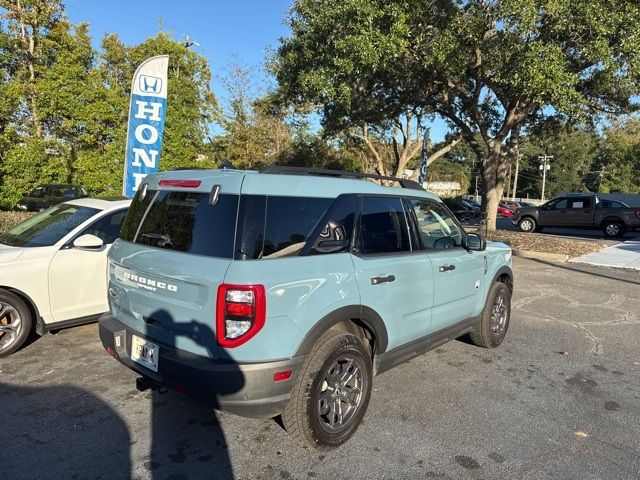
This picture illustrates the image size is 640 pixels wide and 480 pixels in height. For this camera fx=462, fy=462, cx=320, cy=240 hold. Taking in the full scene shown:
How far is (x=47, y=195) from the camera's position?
48.9ft

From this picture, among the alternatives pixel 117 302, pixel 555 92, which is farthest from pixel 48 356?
pixel 555 92

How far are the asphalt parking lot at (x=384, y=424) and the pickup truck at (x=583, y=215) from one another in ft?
56.9

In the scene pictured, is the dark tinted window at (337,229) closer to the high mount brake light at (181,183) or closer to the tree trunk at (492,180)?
the high mount brake light at (181,183)

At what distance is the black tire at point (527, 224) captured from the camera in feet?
71.3

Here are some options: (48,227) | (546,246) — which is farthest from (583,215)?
(48,227)

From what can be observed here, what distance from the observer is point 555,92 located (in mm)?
9453

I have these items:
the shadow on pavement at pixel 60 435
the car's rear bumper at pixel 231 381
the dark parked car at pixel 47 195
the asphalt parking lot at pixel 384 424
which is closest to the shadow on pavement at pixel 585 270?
the asphalt parking lot at pixel 384 424

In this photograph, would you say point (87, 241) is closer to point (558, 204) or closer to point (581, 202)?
point (558, 204)

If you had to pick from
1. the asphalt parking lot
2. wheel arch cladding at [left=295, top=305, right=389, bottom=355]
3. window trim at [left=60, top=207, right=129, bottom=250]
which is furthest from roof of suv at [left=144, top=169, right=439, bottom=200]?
window trim at [left=60, top=207, right=129, bottom=250]

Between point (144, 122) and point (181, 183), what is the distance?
5.98m

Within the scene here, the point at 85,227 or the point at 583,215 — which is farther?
the point at 583,215

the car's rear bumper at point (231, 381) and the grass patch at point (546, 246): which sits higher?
the grass patch at point (546, 246)

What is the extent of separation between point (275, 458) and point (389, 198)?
6.78 feet

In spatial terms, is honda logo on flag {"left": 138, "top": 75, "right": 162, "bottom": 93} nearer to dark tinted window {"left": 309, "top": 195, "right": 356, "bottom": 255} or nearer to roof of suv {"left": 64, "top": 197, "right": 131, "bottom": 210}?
roof of suv {"left": 64, "top": 197, "right": 131, "bottom": 210}
